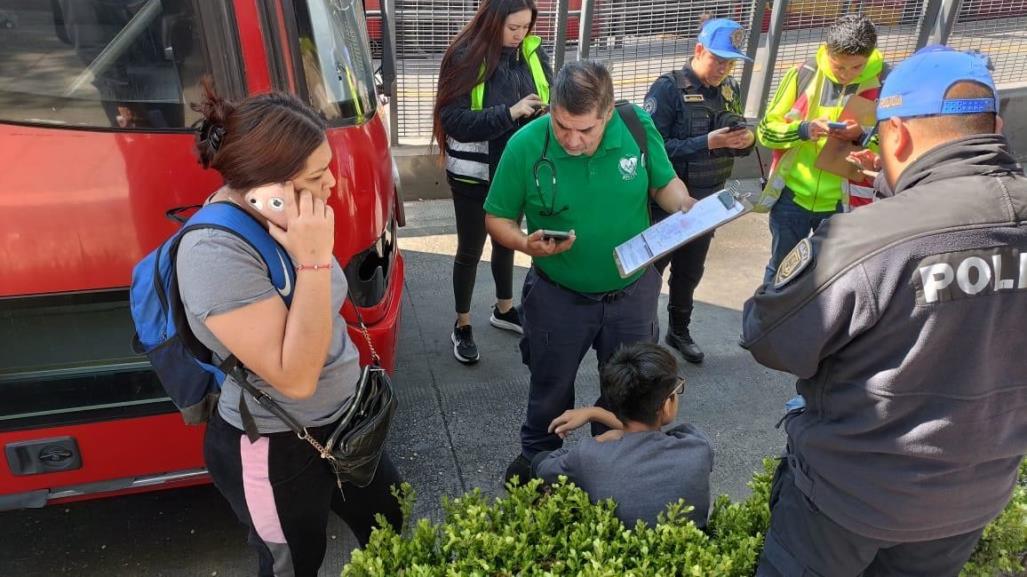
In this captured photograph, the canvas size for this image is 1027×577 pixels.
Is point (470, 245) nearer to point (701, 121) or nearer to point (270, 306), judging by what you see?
point (701, 121)

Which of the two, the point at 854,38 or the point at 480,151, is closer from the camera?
the point at 854,38

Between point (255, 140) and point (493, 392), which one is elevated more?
point (255, 140)

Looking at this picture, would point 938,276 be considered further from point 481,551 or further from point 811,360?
point 481,551

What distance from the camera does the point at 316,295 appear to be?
1.73 metres

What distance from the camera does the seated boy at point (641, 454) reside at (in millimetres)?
2127

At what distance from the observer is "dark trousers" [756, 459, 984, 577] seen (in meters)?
1.76

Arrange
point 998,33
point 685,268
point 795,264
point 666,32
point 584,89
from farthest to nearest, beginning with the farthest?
point 998,33 → point 666,32 → point 685,268 → point 584,89 → point 795,264

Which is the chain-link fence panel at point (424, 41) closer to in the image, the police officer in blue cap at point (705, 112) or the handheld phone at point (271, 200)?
the police officer in blue cap at point (705, 112)

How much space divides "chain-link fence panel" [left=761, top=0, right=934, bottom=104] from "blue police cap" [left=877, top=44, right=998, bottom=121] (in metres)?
5.52

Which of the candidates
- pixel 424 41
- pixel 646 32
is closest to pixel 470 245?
pixel 424 41

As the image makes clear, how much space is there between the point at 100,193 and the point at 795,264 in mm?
1970

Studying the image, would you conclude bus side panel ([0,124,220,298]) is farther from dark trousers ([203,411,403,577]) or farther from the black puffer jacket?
the black puffer jacket

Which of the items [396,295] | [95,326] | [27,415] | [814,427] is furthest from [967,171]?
[27,415]

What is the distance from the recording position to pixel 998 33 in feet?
24.1
